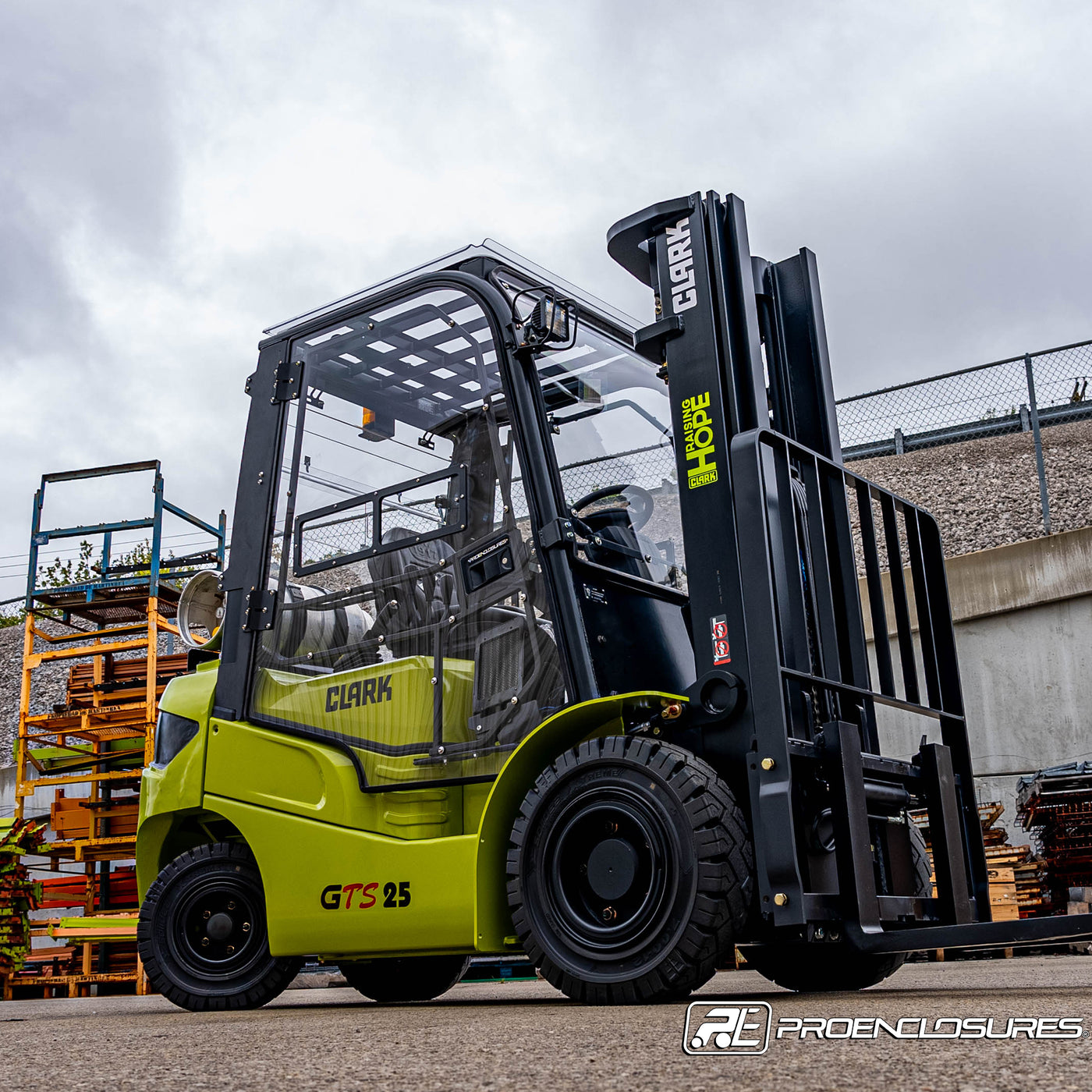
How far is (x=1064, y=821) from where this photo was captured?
11.1m

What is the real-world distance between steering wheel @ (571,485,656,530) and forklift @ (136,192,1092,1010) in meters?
0.01

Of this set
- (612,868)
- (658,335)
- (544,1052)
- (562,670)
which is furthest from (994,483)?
(544,1052)

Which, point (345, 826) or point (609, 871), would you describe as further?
point (345, 826)

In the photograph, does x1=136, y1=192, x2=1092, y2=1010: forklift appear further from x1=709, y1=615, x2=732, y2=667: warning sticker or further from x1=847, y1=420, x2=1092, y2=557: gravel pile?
x1=847, y1=420, x2=1092, y2=557: gravel pile

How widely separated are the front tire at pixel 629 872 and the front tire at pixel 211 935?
1706 millimetres

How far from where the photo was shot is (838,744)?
13.9 ft

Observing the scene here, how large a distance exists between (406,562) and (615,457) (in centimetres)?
101

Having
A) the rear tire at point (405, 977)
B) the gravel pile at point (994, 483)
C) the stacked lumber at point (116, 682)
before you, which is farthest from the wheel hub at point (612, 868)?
the gravel pile at point (994, 483)

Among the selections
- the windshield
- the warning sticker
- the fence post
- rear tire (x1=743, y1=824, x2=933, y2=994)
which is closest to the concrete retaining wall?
the fence post

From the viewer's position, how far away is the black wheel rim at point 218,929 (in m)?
5.56

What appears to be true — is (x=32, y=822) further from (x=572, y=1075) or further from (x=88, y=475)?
(x=572, y=1075)

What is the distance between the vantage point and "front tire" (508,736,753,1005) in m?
3.96

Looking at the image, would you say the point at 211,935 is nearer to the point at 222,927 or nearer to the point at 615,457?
the point at 222,927

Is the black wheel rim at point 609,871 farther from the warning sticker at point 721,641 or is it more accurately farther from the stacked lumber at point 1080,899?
the stacked lumber at point 1080,899
